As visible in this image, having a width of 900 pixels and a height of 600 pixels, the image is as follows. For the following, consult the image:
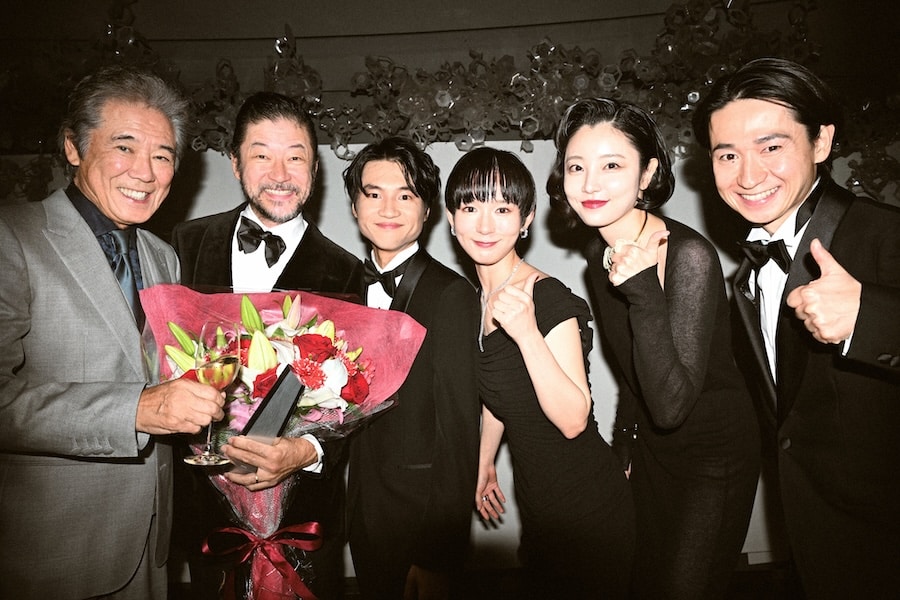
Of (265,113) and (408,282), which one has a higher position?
(265,113)

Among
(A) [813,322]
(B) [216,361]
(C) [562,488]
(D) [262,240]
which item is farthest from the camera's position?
(D) [262,240]

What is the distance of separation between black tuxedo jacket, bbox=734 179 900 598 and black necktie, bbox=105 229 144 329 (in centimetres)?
222

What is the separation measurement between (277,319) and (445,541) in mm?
1051

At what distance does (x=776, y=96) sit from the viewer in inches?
69.3

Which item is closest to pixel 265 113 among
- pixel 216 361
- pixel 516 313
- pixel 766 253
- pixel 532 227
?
pixel 216 361

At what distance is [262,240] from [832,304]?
2.02 metres

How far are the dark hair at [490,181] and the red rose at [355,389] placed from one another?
901 millimetres

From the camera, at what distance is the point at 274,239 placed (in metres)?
2.14

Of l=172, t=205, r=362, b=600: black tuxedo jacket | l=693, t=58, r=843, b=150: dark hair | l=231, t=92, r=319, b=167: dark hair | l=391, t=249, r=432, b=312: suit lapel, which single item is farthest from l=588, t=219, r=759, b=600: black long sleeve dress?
l=231, t=92, r=319, b=167: dark hair

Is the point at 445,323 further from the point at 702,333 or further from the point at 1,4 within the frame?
the point at 1,4

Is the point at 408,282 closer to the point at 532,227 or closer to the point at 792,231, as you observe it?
the point at 792,231

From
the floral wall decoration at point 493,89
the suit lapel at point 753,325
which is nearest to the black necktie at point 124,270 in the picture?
the floral wall decoration at point 493,89

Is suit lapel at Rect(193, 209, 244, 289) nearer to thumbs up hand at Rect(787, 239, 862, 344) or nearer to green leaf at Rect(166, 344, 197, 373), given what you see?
green leaf at Rect(166, 344, 197, 373)

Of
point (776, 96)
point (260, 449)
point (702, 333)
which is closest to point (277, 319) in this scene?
point (260, 449)
